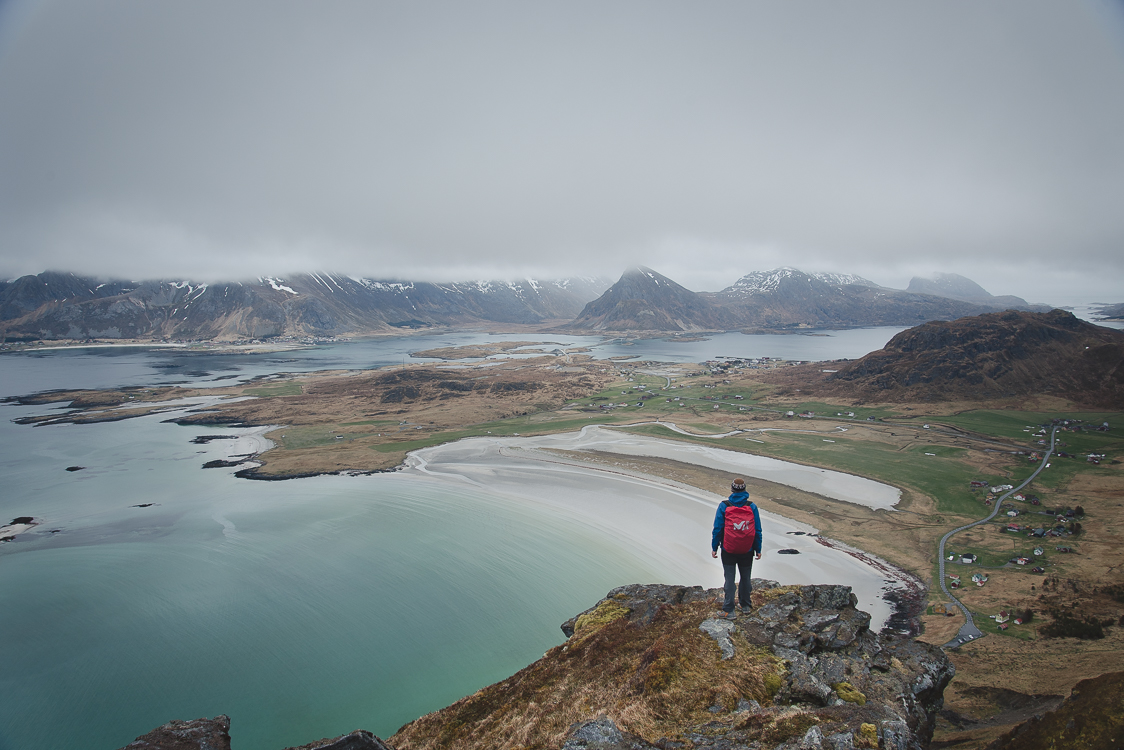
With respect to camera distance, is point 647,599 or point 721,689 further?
point 647,599

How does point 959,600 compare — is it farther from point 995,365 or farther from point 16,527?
point 995,365

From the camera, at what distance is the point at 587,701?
11062 mm

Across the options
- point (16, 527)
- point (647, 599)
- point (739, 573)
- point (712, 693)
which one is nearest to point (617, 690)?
point (712, 693)

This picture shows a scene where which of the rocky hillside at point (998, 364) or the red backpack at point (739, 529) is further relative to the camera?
the rocky hillside at point (998, 364)

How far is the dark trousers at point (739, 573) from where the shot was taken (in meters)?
11.8

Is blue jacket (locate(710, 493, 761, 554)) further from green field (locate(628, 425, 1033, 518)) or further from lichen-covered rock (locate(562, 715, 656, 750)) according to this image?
green field (locate(628, 425, 1033, 518))

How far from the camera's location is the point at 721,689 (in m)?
10.1

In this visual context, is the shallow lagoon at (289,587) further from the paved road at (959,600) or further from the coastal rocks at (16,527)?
the paved road at (959,600)

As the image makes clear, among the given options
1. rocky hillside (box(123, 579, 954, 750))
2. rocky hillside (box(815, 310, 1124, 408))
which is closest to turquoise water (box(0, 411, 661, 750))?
rocky hillside (box(123, 579, 954, 750))

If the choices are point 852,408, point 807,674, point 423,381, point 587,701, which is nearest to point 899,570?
point 807,674

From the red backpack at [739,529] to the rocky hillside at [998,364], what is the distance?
97588mm

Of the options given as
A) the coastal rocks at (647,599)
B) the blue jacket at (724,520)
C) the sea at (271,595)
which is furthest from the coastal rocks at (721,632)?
the sea at (271,595)

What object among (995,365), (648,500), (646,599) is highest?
(995,365)

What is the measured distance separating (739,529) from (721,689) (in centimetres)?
339
